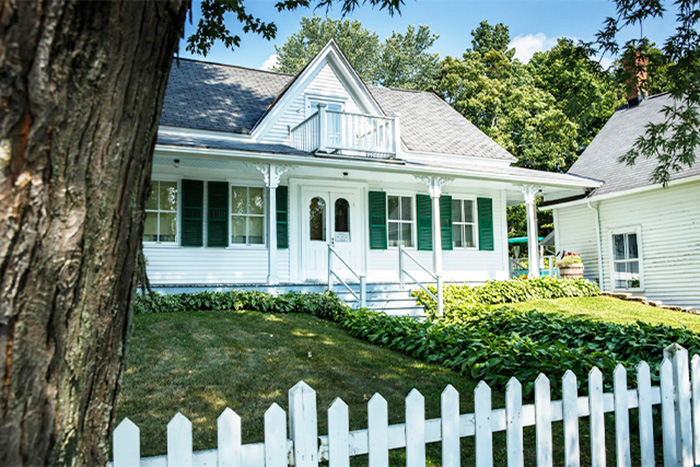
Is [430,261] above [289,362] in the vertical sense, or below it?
above

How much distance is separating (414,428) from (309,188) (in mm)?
11853

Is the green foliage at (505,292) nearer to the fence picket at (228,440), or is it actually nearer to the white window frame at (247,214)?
the white window frame at (247,214)

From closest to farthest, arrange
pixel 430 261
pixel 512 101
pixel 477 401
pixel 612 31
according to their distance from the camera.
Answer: pixel 477 401, pixel 612 31, pixel 430 261, pixel 512 101

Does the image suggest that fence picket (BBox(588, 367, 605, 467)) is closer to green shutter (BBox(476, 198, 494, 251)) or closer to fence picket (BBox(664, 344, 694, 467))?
fence picket (BBox(664, 344, 694, 467))

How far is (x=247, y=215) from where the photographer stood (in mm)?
13297

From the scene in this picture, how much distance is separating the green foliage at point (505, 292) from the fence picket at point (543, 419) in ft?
29.5

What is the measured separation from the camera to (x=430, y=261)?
15148 mm

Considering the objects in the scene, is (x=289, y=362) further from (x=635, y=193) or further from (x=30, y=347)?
(x=635, y=193)

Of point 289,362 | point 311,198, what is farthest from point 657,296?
point 289,362

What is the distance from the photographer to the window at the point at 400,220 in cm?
1500

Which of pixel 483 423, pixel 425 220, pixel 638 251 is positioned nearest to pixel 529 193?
pixel 425 220

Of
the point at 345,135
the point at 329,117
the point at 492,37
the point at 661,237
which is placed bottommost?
the point at 661,237

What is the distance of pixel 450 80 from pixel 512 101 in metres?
3.64

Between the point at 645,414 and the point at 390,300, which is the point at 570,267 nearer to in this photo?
the point at 390,300
